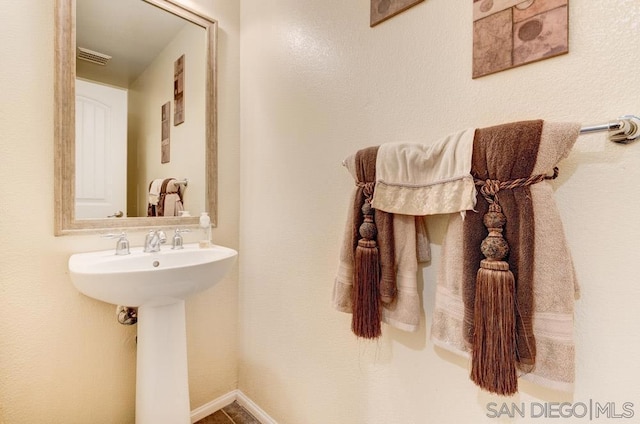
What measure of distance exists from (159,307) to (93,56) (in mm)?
1054

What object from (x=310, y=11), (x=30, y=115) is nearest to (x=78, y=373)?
(x=30, y=115)

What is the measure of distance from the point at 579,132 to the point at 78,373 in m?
1.78

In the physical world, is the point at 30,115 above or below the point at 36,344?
above

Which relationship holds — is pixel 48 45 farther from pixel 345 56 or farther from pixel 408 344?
pixel 408 344

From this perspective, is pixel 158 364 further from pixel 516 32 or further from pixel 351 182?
pixel 516 32

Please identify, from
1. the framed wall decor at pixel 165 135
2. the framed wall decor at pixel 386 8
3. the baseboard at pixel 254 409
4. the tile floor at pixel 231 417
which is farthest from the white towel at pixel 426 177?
the tile floor at pixel 231 417

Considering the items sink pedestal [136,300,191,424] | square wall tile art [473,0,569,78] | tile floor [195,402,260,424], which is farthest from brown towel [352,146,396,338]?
tile floor [195,402,260,424]

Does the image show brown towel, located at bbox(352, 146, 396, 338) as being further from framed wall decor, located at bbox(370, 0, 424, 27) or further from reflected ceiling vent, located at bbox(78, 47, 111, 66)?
reflected ceiling vent, located at bbox(78, 47, 111, 66)

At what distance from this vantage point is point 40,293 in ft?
3.42

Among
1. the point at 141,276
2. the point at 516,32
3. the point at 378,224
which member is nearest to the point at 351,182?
the point at 378,224

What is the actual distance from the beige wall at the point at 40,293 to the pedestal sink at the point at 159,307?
144 mm

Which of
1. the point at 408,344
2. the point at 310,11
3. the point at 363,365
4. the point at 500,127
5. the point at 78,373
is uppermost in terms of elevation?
the point at 310,11

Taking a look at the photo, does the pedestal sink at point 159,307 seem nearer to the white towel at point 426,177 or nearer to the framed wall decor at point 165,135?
the framed wall decor at point 165,135

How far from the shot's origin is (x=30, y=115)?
1.01m
